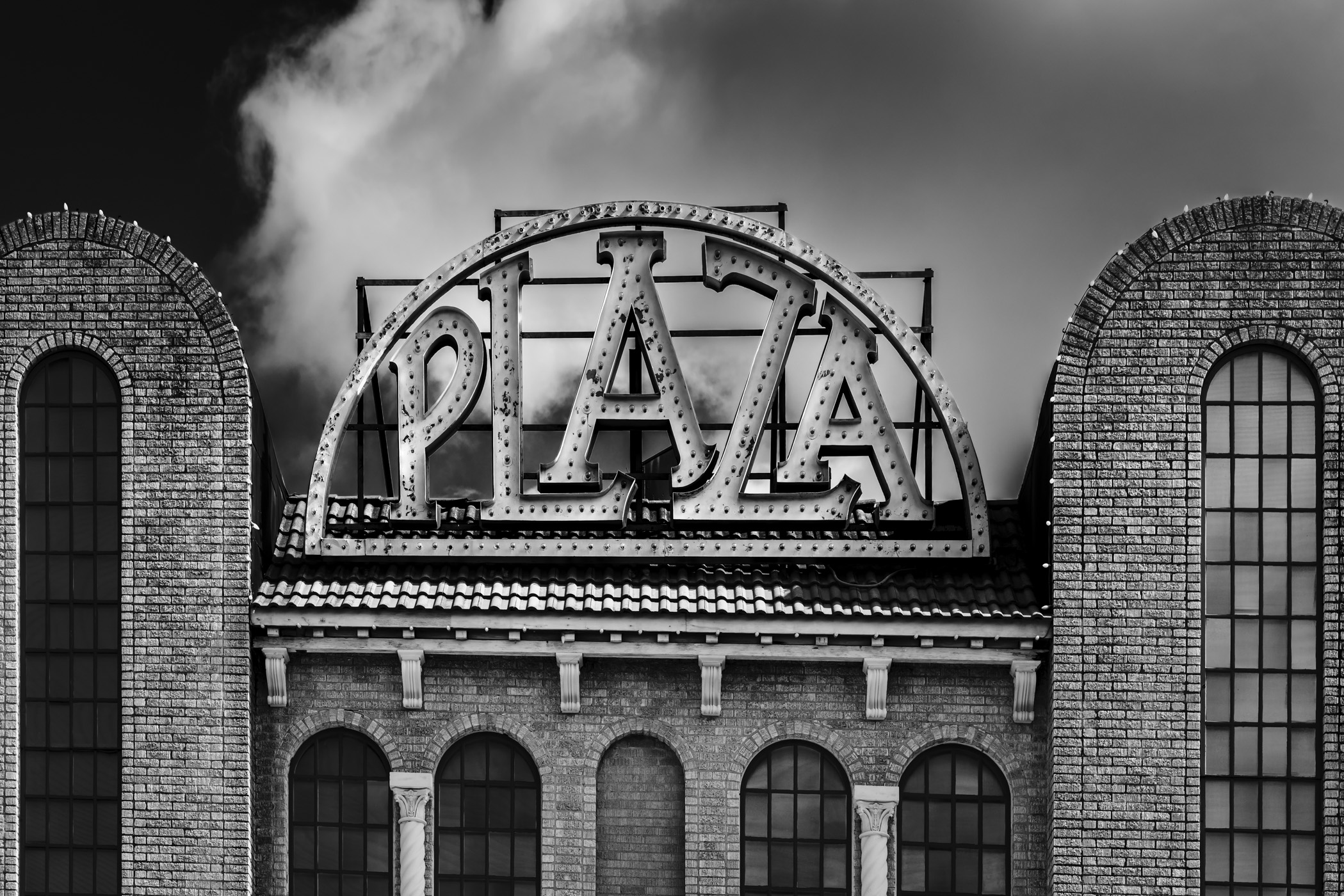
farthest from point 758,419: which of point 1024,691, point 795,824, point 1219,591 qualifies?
point 1219,591

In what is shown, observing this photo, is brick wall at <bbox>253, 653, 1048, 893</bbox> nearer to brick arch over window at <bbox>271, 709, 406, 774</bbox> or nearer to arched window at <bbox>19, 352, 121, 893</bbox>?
brick arch over window at <bbox>271, 709, 406, 774</bbox>

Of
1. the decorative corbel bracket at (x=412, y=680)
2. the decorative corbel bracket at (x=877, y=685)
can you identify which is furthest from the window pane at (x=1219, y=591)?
the decorative corbel bracket at (x=412, y=680)

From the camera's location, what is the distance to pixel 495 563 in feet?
53.3

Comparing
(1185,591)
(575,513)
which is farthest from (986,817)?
(575,513)

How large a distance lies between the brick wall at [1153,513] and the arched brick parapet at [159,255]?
9.76 metres

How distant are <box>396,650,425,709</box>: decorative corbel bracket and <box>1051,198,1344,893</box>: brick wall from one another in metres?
7.33

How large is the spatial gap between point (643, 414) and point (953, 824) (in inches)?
243

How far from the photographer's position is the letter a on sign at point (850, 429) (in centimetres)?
1617

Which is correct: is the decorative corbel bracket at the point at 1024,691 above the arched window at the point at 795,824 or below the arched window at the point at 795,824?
above

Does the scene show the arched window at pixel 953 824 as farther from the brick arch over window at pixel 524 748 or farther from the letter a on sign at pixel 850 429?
the brick arch over window at pixel 524 748

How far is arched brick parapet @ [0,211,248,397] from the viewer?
51.9ft

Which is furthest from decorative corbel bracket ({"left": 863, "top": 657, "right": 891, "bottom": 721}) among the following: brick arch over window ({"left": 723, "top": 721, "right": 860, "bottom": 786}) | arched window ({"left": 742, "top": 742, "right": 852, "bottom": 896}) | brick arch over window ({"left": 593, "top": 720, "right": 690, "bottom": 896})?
brick arch over window ({"left": 593, "top": 720, "right": 690, "bottom": 896})

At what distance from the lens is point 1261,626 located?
49.2 feet

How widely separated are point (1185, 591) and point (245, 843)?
443 inches
